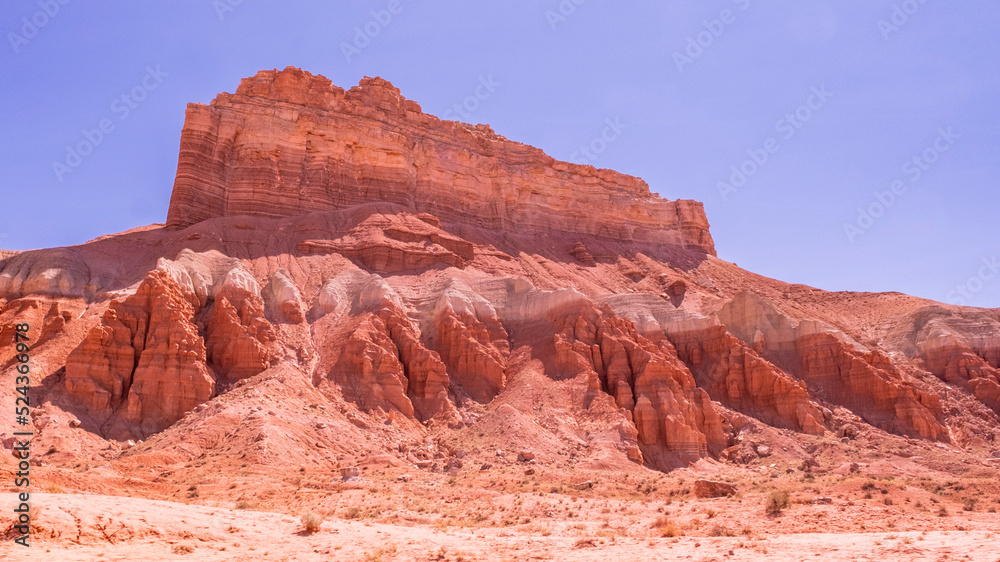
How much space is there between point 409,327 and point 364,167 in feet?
73.3

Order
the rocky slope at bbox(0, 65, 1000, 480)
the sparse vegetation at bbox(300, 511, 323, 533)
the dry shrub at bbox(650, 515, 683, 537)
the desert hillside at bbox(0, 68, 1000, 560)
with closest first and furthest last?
the sparse vegetation at bbox(300, 511, 323, 533) < the dry shrub at bbox(650, 515, 683, 537) < the desert hillside at bbox(0, 68, 1000, 560) < the rocky slope at bbox(0, 65, 1000, 480)

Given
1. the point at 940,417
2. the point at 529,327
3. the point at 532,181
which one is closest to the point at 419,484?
the point at 529,327

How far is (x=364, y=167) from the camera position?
61656 millimetres

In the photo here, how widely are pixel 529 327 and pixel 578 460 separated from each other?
12.7 m

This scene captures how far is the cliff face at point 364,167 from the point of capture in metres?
55.8

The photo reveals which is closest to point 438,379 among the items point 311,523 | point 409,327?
point 409,327

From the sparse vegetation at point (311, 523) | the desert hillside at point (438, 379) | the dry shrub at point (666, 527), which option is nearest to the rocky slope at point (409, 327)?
the desert hillside at point (438, 379)

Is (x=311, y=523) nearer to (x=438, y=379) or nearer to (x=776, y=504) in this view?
(x=776, y=504)

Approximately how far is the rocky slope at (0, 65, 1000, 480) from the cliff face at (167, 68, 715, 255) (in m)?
0.22

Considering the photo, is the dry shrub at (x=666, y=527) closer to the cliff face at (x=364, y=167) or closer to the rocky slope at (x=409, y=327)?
the rocky slope at (x=409, y=327)

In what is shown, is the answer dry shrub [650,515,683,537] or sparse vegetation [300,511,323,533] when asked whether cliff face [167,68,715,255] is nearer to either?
sparse vegetation [300,511,323,533]

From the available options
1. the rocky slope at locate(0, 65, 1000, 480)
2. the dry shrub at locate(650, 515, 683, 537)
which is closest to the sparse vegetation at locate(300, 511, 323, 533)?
the dry shrub at locate(650, 515, 683, 537)

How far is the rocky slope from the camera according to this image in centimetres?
3503

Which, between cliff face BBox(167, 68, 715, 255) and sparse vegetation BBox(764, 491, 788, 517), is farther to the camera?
cliff face BBox(167, 68, 715, 255)
